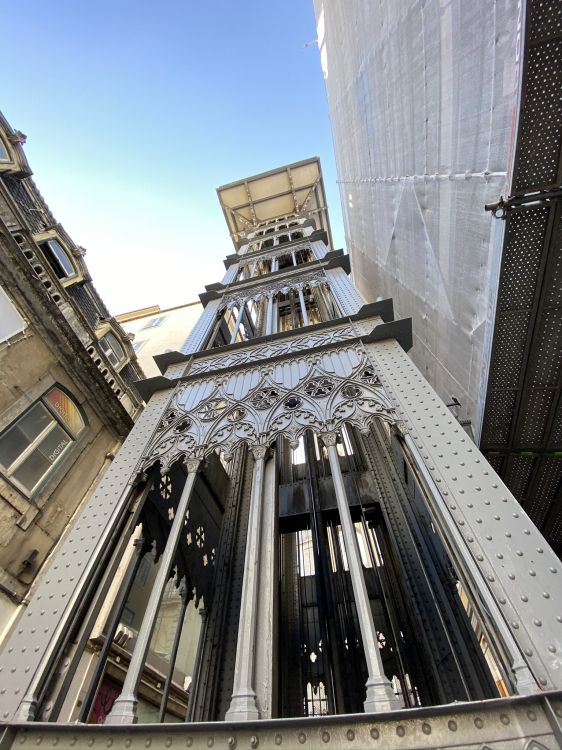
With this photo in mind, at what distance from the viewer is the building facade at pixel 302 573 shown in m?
1.69

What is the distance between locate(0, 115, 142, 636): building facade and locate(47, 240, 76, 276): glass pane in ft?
0.13

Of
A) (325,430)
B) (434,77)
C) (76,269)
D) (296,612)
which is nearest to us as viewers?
(325,430)

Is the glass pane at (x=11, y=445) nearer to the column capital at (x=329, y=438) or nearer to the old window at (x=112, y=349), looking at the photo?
the old window at (x=112, y=349)

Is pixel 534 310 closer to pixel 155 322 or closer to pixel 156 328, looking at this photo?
pixel 156 328

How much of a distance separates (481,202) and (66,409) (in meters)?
9.68

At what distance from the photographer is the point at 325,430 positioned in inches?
132

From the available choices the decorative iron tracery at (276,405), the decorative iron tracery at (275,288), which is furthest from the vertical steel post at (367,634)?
the decorative iron tracery at (275,288)

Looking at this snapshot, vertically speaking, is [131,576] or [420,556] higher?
[420,556]

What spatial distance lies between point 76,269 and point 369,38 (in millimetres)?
10709

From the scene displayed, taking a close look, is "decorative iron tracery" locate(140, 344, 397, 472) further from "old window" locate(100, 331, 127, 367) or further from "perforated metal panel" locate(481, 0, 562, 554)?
"old window" locate(100, 331, 127, 367)

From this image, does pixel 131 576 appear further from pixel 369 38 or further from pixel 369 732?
pixel 369 38

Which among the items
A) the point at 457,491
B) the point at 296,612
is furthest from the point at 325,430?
the point at 296,612

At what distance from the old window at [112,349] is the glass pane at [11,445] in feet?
13.8

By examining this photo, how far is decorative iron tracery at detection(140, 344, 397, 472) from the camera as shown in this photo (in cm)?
349
